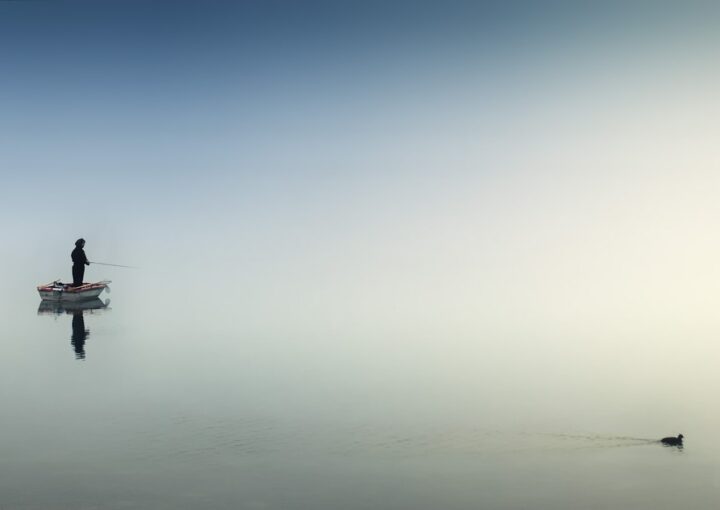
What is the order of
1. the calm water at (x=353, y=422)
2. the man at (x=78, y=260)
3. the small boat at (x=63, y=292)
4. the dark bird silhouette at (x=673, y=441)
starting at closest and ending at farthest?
the calm water at (x=353, y=422) < the dark bird silhouette at (x=673, y=441) < the small boat at (x=63, y=292) < the man at (x=78, y=260)

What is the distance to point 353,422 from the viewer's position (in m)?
22.2

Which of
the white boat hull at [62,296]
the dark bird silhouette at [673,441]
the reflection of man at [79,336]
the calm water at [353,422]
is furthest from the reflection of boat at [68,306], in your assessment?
the dark bird silhouette at [673,441]

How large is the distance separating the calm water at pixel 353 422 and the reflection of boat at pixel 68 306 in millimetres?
12179

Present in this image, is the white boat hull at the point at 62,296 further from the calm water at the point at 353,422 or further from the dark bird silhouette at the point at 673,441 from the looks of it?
the dark bird silhouette at the point at 673,441

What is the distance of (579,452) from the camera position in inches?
783

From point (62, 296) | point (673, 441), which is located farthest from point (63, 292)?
point (673, 441)

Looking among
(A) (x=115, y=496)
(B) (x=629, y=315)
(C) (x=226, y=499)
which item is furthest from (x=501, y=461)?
(B) (x=629, y=315)

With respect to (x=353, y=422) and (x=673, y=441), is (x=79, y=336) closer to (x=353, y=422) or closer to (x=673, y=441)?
(x=353, y=422)

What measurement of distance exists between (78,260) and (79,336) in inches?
763

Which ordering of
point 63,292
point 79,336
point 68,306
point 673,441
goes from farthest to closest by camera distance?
1. point 63,292
2. point 68,306
3. point 79,336
4. point 673,441

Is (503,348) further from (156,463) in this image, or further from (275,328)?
(156,463)

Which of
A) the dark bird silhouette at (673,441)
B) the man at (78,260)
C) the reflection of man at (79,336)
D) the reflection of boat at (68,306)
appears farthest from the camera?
the man at (78,260)

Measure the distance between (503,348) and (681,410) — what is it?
11694 millimetres

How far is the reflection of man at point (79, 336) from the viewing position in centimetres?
3262
